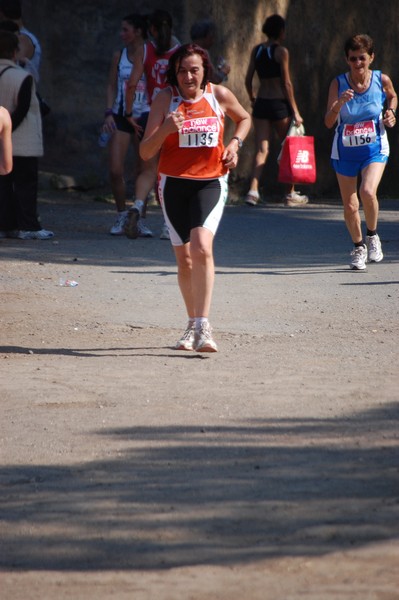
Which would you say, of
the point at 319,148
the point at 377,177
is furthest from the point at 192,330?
the point at 319,148

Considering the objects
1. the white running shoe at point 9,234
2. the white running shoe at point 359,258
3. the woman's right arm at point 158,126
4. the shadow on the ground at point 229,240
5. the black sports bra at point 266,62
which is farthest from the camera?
the black sports bra at point 266,62

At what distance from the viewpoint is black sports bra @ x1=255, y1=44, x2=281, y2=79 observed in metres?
15.7

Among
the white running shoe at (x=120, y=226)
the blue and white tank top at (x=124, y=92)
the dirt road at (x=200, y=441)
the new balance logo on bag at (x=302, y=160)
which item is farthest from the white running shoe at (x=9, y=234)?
the new balance logo on bag at (x=302, y=160)

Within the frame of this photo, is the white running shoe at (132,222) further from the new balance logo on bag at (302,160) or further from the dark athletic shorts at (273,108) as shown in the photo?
the dark athletic shorts at (273,108)

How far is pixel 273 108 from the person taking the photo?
1590 centimetres

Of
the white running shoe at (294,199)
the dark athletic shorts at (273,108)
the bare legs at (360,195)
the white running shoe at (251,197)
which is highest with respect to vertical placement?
the dark athletic shorts at (273,108)

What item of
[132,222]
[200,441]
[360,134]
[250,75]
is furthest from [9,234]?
[200,441]

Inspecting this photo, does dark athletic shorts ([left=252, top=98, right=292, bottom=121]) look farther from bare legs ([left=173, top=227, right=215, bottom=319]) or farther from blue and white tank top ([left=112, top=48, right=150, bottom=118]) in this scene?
bare legs ([left=173, top=227, right=215, bottom=319])

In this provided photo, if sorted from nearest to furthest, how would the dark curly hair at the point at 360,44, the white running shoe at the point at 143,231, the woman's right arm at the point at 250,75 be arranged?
the dark curly hair at the point at 360,44
the white running shoe at the point at 143,231
the woman's right arm at the point at 250,75

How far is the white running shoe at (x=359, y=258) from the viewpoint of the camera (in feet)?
35.8

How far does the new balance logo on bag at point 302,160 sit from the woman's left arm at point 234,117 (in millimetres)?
7135

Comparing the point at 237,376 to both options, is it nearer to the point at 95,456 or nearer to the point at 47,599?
the point at 95,456

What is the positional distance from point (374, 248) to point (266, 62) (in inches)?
202

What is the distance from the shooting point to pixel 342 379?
6781 mm
